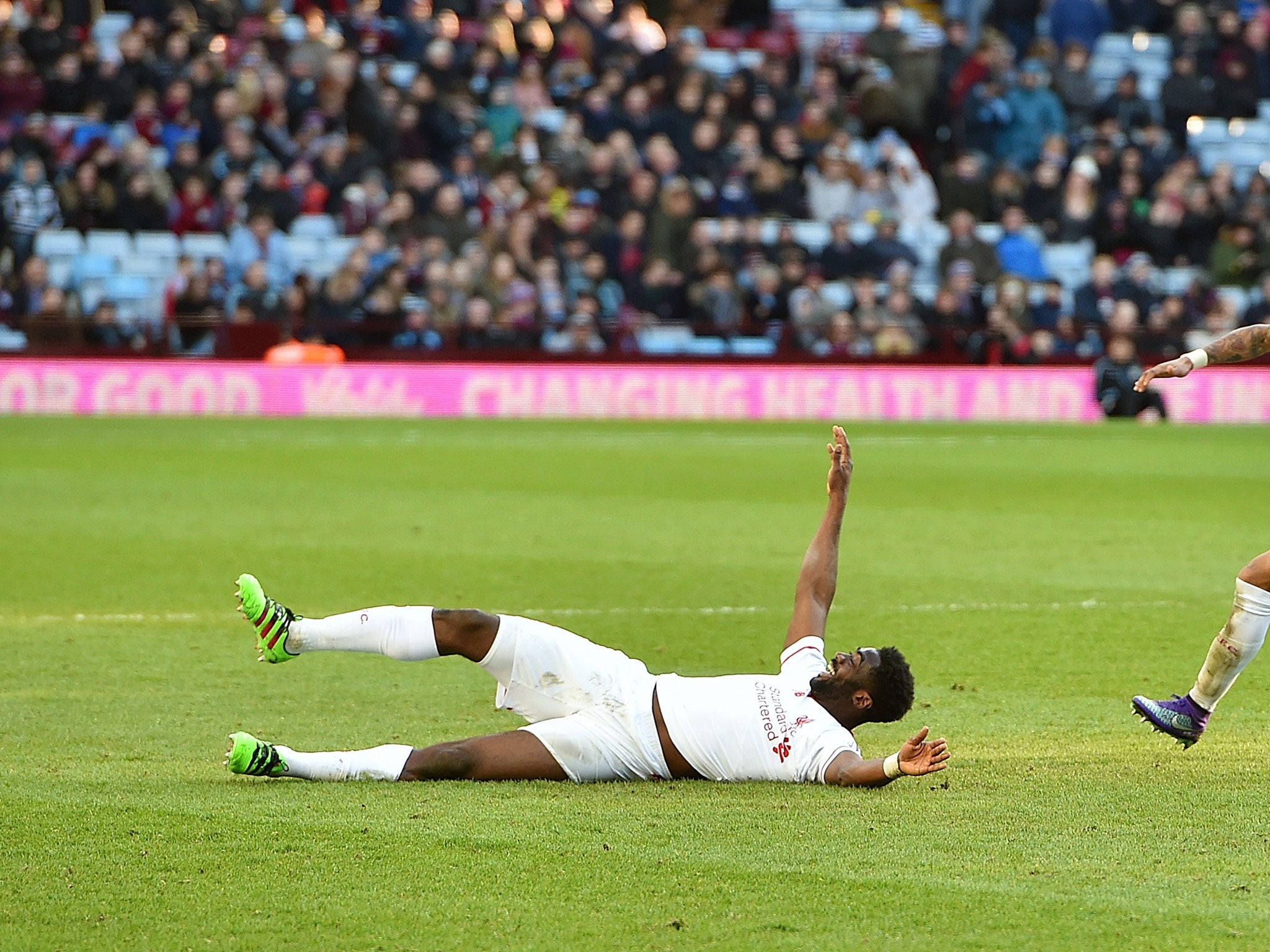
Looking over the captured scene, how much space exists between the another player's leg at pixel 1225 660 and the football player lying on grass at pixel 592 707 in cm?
110

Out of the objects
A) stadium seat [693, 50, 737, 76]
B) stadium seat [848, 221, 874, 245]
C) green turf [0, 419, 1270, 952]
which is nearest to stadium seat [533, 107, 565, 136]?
stadium seat [693, 50, 737, 76]

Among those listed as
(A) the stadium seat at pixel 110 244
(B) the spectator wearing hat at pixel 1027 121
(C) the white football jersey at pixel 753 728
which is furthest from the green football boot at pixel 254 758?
(B) the spectator wearing hat at pixel 1027 121

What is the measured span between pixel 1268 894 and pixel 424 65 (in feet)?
76.3

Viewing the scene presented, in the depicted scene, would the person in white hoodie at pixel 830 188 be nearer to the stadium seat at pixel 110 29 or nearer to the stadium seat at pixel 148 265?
the stadium seat at pixel 148 265

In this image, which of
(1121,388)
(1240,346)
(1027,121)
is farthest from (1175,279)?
(1240,346)

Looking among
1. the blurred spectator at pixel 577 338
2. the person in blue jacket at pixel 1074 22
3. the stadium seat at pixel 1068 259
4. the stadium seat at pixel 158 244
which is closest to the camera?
the stadium seat at pixel 158 244

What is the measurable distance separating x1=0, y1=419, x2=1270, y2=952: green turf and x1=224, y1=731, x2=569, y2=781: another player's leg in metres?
0.08

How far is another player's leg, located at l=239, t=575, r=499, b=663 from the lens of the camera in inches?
236

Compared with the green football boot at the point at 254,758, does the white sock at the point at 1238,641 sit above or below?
above

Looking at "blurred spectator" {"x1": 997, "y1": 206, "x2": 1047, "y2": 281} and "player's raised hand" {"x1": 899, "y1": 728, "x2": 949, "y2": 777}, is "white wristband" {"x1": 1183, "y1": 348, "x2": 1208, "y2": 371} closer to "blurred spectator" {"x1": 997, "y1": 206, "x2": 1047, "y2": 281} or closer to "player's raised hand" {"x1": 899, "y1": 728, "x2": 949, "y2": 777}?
"player's raised hand" {"x1": 899, "y1": 728, "x2": 949, "y2": 777}

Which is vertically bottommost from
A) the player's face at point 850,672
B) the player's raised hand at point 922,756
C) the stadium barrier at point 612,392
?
the stadium barrier at point 612,392

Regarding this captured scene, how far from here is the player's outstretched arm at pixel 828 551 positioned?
21.2 ft

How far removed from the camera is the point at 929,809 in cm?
560

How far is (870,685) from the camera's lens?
5.93 meters
